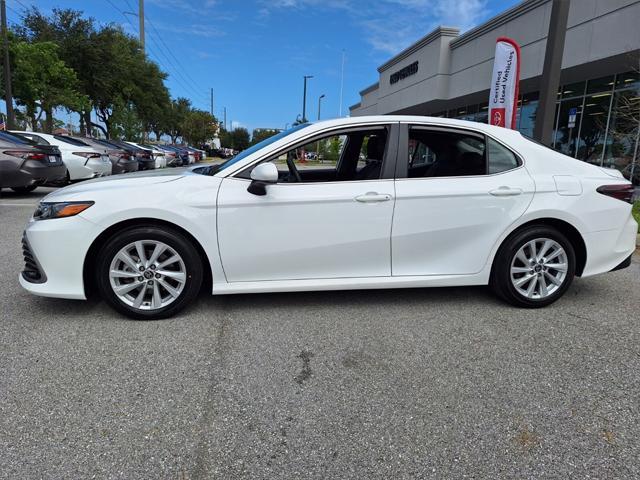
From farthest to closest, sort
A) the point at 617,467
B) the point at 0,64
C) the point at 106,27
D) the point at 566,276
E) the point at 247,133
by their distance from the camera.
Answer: the point at 247,133 < the point at 106,27 < the point at 0,64 < the point at 566,276 < the point at 617,467

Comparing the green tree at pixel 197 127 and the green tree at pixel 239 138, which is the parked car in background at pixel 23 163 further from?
the green tree at pixel 239 138

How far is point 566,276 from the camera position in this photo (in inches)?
157

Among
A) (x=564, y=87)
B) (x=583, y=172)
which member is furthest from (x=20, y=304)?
(x=564, y=87)

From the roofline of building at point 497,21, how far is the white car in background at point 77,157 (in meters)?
14.8

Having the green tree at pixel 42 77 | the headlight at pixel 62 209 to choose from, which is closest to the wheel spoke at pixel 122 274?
the headlight at pixel 62 209

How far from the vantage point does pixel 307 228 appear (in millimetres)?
3609

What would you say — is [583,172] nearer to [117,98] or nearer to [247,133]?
[117,98]

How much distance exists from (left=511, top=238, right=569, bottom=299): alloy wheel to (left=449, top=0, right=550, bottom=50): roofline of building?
14.7 meters

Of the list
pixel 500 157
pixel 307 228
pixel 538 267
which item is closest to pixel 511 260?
pixel 538 267

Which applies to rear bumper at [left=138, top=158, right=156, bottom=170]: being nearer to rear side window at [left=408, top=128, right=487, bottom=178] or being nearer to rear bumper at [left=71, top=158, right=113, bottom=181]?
rear bumper at [left=71, top=158, right=113, bottom=181]

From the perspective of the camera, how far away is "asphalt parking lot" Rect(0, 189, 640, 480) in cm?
211

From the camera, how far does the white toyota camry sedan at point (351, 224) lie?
348 centimetres

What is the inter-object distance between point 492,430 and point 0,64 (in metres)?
28.3

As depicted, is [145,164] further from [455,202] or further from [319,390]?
[319,390]
